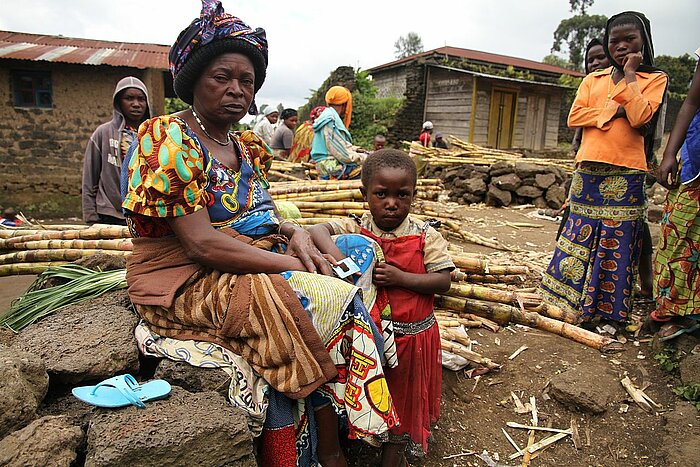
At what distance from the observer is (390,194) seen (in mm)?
A: 2240

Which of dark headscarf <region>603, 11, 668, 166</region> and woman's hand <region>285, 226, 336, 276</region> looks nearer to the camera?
woman's hand <region>285, 226, 336, 276</region>

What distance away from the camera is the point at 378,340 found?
1.90 meters

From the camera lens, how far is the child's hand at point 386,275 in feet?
7.05

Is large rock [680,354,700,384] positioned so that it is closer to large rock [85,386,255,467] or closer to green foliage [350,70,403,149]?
large rock [85,386,255,467]

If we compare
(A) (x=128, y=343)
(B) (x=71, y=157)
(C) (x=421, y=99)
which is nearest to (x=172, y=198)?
(A) (x=128, y=343)

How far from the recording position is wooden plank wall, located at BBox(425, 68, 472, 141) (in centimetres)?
1733

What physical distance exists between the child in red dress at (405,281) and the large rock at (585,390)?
97cm

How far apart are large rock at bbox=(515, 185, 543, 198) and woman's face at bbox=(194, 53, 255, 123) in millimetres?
9922

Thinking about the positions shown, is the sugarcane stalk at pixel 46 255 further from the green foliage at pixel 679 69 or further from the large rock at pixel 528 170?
the green foliage at pixel 679 69

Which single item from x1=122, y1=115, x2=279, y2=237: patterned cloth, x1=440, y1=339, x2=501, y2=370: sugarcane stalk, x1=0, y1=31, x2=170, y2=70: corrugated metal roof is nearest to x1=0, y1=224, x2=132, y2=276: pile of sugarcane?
x1=122, y1=115, x2=279, y2=237: patterned cloth

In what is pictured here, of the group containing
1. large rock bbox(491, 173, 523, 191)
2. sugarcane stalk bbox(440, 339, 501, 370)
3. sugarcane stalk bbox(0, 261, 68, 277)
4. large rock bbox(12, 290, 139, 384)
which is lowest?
sugarcane stalk bbox(440, 339, 501, 370)

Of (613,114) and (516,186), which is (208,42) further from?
(516,186)

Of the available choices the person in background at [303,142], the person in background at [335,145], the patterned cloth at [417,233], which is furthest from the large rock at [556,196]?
the patterned cloth at [417,233]

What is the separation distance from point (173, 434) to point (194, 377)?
0.34 metres
